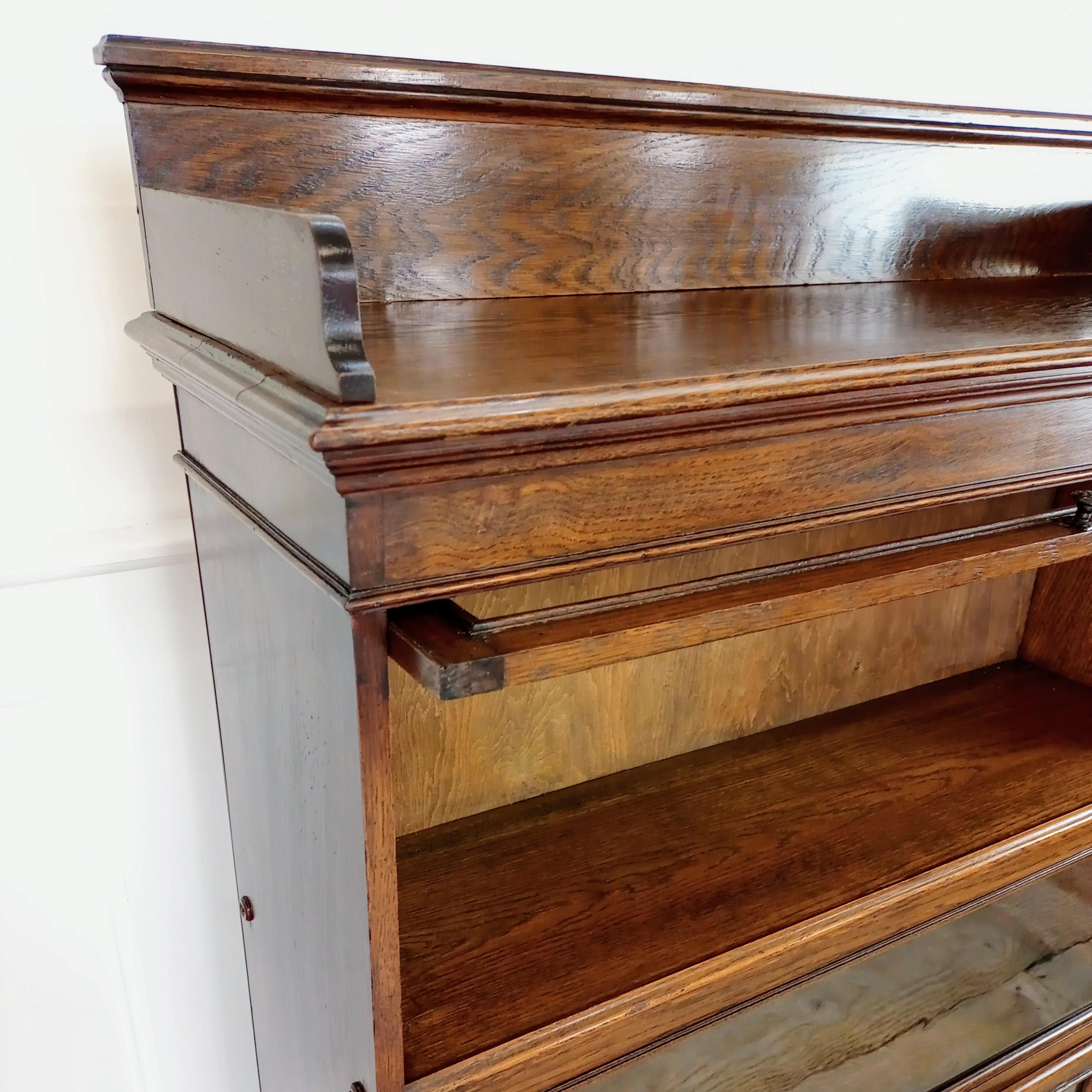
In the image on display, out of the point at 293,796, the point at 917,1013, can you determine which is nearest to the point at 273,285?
the point at 293,796

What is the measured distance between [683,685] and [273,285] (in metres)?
0.53

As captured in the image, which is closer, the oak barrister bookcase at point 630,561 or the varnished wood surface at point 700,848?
the oak barrister bookcase at point 630,561

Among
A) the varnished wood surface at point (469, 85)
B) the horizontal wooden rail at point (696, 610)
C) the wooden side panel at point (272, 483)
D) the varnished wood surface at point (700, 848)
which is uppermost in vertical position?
the varnished wood surface at point (469, 85)

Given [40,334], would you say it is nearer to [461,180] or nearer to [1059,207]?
[461,180]

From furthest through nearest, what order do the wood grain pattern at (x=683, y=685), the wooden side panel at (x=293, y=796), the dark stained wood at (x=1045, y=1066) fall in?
the dark stained wood at (x=1045, y=1066) < the wood grain pattern at (x=683, y=685) < the wooden side panel at (x=293, y=796)

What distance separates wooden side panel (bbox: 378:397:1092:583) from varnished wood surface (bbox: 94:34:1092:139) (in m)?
0.32

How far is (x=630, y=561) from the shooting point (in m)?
0.43

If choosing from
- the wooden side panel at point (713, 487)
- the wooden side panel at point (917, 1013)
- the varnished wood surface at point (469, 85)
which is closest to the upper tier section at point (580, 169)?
the varnished wood surface at point (469, 85)

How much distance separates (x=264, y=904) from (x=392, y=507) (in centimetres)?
44

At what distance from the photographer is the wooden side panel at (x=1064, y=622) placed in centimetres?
93

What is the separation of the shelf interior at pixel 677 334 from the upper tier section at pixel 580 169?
1.1 inches

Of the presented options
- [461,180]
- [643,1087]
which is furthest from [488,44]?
[643,1087]

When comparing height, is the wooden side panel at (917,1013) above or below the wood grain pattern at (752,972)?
below

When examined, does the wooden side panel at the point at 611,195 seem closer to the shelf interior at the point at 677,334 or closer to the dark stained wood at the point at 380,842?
the shelf interior at the point at 677,334
